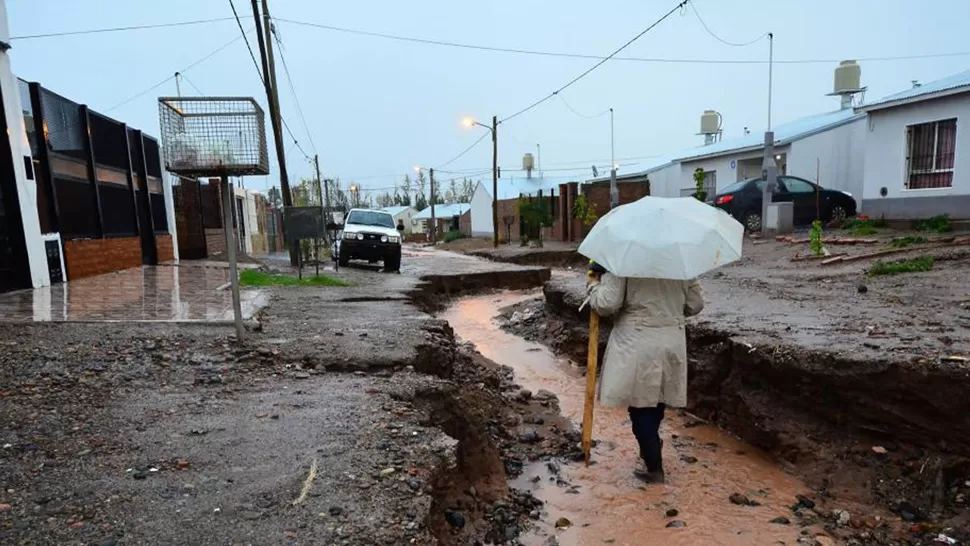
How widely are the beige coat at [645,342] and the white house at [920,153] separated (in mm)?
12857

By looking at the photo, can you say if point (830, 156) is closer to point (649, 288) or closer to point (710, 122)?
point (710, 122)

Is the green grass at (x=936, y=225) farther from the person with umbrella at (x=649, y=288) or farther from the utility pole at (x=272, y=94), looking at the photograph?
the utility pole at (x=272, y=94)

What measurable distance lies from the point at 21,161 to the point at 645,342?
369 inches

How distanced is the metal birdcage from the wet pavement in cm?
227

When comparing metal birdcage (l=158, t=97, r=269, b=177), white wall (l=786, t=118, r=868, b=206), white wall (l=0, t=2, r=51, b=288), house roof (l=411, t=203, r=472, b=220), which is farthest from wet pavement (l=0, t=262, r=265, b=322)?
house roof (l=411, t=203, r=472, b=220)

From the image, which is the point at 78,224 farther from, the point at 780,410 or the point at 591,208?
the point at 591,208

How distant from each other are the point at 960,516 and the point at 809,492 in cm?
86

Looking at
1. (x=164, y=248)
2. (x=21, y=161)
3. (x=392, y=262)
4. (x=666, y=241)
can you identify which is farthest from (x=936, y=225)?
(x=164, y=248)

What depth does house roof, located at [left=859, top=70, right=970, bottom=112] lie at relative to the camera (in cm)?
1258

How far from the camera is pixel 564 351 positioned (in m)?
8.47

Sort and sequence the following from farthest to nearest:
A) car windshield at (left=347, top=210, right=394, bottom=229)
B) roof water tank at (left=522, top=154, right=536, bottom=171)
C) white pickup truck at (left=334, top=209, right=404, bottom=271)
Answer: roof water tank at (left=522, top=154, right=536, bottom=171), car windshield at (left=347, top=210, right=394, bottom=229), white pickup truck at (left=334, top=209, right=404, bottom=271)

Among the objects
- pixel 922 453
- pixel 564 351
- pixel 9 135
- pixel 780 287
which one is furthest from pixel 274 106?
pixel 922 453

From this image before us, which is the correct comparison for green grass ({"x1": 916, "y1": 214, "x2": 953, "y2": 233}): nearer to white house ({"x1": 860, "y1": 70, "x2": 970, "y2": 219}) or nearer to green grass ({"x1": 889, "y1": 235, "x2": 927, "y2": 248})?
white house ({"x1": 860, "y1": 70, "x2": 970, "y2": 219})

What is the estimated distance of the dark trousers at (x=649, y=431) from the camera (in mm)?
4008
